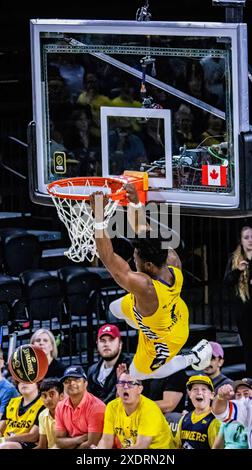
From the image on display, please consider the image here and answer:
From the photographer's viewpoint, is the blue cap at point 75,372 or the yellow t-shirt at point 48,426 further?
the yellow t-shirt at point 48,426

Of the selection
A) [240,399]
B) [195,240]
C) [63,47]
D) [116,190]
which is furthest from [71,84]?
[195,240]

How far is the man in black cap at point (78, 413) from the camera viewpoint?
37.0ft

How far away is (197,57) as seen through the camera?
31.0 feet

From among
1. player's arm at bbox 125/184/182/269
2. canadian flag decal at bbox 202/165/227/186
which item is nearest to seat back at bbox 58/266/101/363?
player's arm at bbox 125/184/182/269

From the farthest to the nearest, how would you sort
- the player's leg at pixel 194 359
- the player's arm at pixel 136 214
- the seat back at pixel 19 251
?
the seat back at pixel 19 251
the player's leg at pixel 194 359
the player's arm at pixel 136 214

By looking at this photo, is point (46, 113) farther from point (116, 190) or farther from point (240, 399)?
point (240, 399)

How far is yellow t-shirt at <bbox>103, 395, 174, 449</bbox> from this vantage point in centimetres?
1105

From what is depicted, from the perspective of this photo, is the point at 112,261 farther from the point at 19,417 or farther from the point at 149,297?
the point at 19,417

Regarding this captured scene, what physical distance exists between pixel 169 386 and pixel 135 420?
0.40m

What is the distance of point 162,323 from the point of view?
1016 cm

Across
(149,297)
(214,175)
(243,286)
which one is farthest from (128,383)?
(214,175)

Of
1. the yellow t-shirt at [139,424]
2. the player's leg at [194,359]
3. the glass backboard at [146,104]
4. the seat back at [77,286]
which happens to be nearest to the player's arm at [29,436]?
the yellow t-shirt at [139,424]

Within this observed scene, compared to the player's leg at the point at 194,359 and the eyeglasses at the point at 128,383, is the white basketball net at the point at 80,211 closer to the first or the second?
the eyeglasses at the point at 128,383

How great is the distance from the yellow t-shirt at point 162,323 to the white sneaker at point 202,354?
0.63 metres
